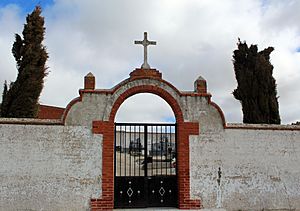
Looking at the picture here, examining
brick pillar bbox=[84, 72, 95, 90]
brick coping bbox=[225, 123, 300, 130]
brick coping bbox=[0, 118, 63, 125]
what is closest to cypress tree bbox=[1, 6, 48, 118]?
brick coping bbox=[0, 118, 63, 125]

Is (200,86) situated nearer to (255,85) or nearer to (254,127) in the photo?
(254,127)

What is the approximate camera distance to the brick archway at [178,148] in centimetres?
824

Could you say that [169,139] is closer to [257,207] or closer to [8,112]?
[257,207]

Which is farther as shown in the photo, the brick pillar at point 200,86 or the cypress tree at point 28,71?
the cypress tree at point 28,71

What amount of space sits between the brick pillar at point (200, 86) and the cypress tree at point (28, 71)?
5.13 meters

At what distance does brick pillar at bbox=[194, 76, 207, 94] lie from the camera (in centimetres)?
910

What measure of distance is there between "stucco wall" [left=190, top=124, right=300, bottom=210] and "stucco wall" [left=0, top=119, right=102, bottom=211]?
276 cm

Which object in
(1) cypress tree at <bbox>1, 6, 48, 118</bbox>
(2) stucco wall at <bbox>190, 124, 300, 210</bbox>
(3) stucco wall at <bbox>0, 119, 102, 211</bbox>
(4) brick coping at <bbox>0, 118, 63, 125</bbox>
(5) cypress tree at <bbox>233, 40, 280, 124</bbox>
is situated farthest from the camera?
(5) cypress tree at <bbox>233, 40, 280, 124</bbox>

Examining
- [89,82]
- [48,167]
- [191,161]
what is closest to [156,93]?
[89,82]

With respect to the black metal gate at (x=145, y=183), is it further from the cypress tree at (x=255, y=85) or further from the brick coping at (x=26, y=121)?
the cypress tree at (x=255, y=85)

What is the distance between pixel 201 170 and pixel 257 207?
186cm

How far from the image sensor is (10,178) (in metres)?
8.01

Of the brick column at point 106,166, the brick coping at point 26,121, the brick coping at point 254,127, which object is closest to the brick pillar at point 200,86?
the brick coping at point 254,127

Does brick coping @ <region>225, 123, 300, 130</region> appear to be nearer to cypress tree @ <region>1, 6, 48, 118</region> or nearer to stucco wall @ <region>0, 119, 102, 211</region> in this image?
stucco wall @ <region>0, 119, 102, 211</region>
